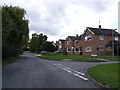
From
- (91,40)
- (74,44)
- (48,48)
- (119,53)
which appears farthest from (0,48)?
(48,48)

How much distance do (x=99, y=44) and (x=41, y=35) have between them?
62.6 metres

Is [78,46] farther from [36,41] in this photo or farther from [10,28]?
[36,41]

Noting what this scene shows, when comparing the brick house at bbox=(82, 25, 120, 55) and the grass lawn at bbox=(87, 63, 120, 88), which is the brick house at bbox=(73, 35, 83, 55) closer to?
the brick house at bbox=(82, 25, 120, 55)

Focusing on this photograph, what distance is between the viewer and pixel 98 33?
103 ft

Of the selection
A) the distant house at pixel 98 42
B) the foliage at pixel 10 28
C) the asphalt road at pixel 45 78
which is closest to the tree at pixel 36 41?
the distant house at pixel 98 42

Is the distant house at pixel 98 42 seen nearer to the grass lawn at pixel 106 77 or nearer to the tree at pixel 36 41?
the grass lawn at pixel 106 77

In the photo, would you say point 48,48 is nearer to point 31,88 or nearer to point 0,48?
point 0,48

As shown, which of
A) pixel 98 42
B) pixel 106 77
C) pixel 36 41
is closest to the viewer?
pixel 106 77

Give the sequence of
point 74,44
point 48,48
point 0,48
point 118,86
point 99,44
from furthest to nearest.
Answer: point 48,48 < point 74,44 < point 99,44 < point 0,48 < point 118,86

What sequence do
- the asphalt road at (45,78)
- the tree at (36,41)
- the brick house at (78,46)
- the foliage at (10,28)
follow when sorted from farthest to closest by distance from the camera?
the tree at (36,41) → the brick house at (78,46) → the foliage at (10,28) → the asphalt road at (45,78)

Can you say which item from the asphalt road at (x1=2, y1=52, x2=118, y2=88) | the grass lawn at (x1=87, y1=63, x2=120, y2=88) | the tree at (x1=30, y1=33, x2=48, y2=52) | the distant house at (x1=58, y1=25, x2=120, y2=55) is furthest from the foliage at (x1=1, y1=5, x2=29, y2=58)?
the tree at (x1=30, y1=33, x2=48, y2=52)

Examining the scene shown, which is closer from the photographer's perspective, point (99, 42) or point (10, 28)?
point (10, 28)

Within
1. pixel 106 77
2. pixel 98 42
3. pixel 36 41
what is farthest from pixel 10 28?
pixel 36 41

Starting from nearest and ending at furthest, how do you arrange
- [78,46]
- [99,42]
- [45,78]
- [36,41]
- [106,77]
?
[106,77] < [45,78] < [99,42] < [78,46] < [36,41]
